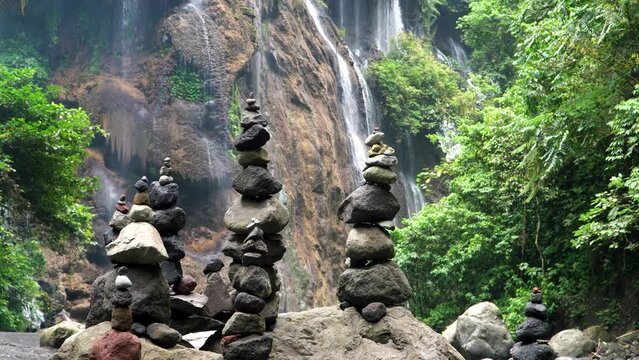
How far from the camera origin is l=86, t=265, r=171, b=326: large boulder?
8.53m

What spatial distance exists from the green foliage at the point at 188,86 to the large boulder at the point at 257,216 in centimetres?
1756

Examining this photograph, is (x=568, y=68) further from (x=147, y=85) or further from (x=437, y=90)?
(x=437, y=90)

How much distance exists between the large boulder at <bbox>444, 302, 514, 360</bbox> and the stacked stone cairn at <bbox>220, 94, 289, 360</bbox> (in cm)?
772

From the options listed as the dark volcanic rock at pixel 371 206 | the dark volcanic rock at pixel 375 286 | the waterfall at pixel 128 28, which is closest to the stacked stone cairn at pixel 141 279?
the dark volcanic rock at pixel 375 286

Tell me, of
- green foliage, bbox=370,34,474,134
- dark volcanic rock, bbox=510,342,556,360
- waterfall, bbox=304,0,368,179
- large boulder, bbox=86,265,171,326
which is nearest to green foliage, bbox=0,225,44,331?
large boulder, bbox=86,265,171,326

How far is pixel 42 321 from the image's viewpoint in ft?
70.5

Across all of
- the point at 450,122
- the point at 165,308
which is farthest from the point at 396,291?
the point at 450,122

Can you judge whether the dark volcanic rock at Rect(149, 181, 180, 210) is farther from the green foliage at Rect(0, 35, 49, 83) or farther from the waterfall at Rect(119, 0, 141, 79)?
the waterfall at Rect(119, 0, 141, 79)

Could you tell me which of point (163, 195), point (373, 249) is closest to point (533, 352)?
point (373, 249)

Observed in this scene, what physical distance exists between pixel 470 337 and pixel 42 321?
41.6 feet

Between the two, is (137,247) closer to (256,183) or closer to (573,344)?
(256,183)

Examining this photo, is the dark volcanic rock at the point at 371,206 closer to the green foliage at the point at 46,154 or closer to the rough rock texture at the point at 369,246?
the rough rock texture at the point at 369,246

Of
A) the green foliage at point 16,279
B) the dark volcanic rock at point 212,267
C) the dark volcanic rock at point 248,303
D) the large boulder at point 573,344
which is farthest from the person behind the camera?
the green foliage at point 16,279

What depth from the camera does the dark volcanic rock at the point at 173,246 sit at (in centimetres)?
1046
